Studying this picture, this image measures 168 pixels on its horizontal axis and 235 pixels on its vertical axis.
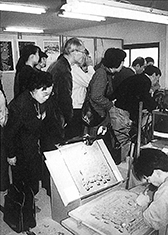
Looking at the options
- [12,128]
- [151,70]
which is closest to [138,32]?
[151,70]

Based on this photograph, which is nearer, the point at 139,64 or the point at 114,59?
the point at 114,59

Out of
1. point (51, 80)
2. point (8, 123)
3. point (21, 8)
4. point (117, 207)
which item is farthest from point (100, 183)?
point (21, 8)

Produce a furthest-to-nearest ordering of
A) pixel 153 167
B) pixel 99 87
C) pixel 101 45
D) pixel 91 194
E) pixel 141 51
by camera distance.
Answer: pixel 141 51 → pixel 101 45 → pixel 99 87 → pixel 91 194 → pixel 153 167

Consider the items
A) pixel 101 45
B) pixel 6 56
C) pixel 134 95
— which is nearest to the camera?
pixel 6 56

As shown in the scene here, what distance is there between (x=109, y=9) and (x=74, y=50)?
0.93m

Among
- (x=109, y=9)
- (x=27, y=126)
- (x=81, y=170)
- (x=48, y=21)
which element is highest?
(x=48, y=21)

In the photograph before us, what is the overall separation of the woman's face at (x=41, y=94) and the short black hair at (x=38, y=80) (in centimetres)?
2

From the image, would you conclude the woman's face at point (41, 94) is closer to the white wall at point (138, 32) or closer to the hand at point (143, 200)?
the white wall at point (138, 32)

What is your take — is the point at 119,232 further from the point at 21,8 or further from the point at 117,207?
the point at 21,8

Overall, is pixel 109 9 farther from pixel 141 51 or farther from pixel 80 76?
pixel 141 51

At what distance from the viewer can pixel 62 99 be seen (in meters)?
2.37

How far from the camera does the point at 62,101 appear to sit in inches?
93.5

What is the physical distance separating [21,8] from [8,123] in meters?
0.82

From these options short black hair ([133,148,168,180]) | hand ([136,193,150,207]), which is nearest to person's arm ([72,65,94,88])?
short black hair ([133,148,168,180])
